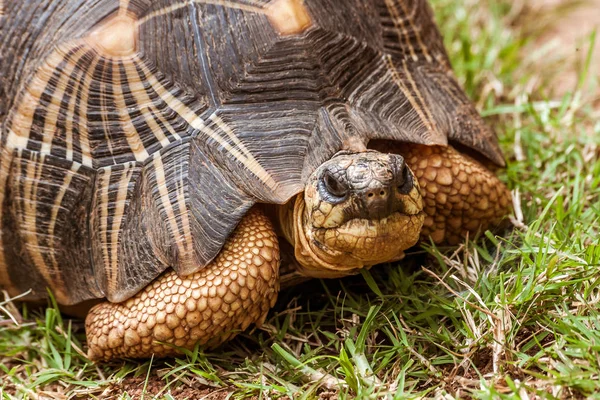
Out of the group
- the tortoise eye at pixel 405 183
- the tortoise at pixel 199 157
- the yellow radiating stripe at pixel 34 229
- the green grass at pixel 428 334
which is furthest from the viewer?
the yellow radiating stripe at pixel 34 229

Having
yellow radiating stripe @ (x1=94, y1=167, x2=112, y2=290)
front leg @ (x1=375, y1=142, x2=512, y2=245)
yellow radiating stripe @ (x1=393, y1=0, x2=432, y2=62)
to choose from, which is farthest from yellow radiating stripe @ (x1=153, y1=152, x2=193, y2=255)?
yellow radiating stripe @ (x1=393, y1=0, x2=432, y2=62)

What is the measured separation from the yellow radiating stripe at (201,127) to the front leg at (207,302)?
25 cm

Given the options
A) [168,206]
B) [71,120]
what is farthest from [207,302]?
[71,120]

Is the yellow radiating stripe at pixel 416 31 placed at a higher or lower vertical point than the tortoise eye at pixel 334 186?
higher

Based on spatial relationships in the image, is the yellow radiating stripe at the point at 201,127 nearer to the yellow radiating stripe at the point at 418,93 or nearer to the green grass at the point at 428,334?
the green grass at the point at 428,334

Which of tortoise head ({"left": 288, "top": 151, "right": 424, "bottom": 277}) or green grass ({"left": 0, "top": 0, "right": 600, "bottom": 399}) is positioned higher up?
tortoise head ({"left": 288, "top": 151, "right": 424, "bottom": 277})

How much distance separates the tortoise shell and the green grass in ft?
1.30

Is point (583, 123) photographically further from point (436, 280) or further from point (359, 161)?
point (359, 161)

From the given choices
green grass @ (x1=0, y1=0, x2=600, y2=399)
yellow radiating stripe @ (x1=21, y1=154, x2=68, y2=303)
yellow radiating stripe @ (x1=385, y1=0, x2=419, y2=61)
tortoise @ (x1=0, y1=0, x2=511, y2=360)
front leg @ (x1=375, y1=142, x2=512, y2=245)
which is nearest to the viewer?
green grass @ (x1=0, y1=0, x2=600, y2=399)

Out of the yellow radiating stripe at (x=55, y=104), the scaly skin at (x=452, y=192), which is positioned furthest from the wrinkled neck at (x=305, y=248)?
the yellow radiating stripe at (x=55, y=104)

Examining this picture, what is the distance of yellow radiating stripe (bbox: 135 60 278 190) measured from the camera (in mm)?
2818

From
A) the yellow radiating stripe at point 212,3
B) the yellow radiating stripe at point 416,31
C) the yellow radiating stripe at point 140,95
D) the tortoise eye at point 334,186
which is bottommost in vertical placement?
the tortoise eye at point 334,186

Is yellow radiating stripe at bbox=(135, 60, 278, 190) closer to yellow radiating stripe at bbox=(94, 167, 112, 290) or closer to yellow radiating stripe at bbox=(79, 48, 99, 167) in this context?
yellow radiating stripe at bbox=(79, 48, 99, 167)

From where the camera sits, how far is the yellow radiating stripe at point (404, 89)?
123 inches
